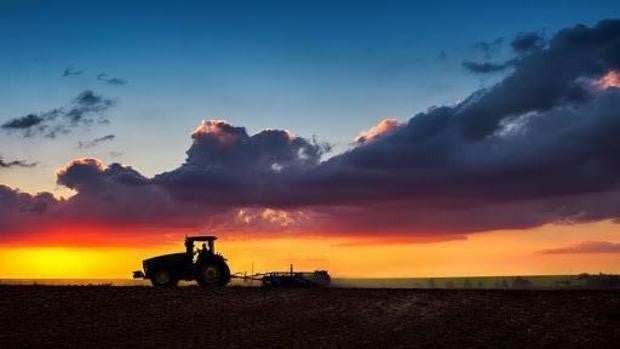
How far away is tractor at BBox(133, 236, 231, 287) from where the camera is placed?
39875 mm

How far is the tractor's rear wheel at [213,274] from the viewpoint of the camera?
3969 centimetres

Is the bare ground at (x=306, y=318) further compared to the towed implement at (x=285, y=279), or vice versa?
the towed implement at (x=285, y=279)

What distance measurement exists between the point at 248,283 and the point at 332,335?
15484 millimetres

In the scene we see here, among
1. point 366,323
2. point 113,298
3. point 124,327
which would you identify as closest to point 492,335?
point 366,323

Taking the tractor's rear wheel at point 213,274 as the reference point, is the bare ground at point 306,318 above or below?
below

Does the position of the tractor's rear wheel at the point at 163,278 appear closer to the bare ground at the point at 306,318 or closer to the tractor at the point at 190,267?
the tractor at the point at 190,267

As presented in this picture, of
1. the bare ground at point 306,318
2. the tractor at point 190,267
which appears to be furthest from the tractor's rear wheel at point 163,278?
the bare ground at point 306,318

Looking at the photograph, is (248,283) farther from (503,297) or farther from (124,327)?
(503,297)

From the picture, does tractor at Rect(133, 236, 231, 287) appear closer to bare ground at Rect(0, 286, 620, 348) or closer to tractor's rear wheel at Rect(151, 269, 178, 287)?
tractor's rear wheel at Rect(151, 269, 178, 287)

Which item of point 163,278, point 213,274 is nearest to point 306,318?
point 213,274

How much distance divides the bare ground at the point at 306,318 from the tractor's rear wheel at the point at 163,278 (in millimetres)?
4364

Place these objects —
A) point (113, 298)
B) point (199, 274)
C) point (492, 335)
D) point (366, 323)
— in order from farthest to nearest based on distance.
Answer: point (199, 274), point (113, 298), point (366, 323), point (492, 335)

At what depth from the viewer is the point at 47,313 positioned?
31.6 meters

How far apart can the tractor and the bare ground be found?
175 inches
